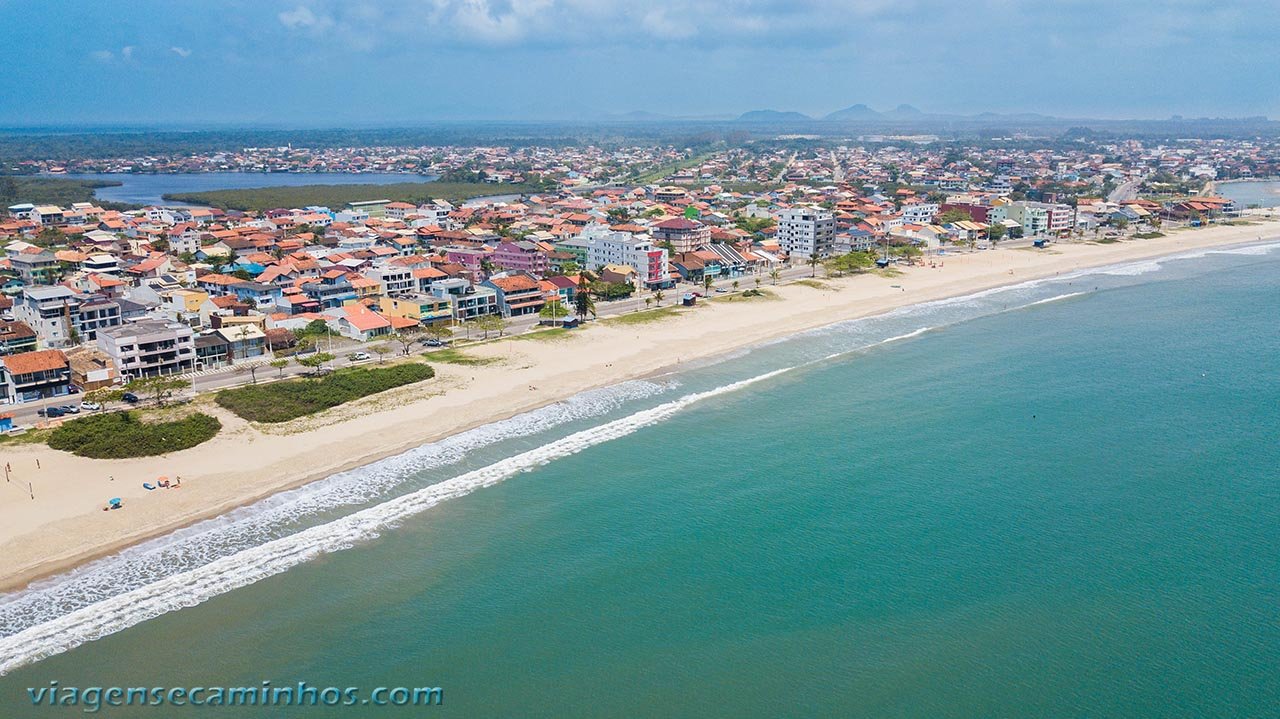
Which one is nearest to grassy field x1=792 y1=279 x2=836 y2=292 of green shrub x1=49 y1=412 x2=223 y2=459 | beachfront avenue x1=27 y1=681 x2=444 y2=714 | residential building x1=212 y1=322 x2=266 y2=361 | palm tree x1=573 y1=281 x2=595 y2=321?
palm tree x1=573 y1=281 x2=595 y2=321

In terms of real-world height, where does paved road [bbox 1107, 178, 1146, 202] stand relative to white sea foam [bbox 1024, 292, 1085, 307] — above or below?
above

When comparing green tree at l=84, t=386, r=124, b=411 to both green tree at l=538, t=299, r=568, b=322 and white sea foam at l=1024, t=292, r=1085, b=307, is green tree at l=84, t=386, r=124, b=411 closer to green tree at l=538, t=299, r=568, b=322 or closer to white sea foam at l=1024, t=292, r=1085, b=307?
green tree at l=538, t=299, r=568, b=322

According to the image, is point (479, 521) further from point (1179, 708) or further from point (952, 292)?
point (952, 292)

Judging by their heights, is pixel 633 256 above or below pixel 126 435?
above

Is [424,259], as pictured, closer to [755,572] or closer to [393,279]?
[393,279]

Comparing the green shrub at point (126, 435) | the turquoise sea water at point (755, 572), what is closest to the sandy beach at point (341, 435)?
the green shrub at point (126, 435)

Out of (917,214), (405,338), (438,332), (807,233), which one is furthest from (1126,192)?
(405,338)
